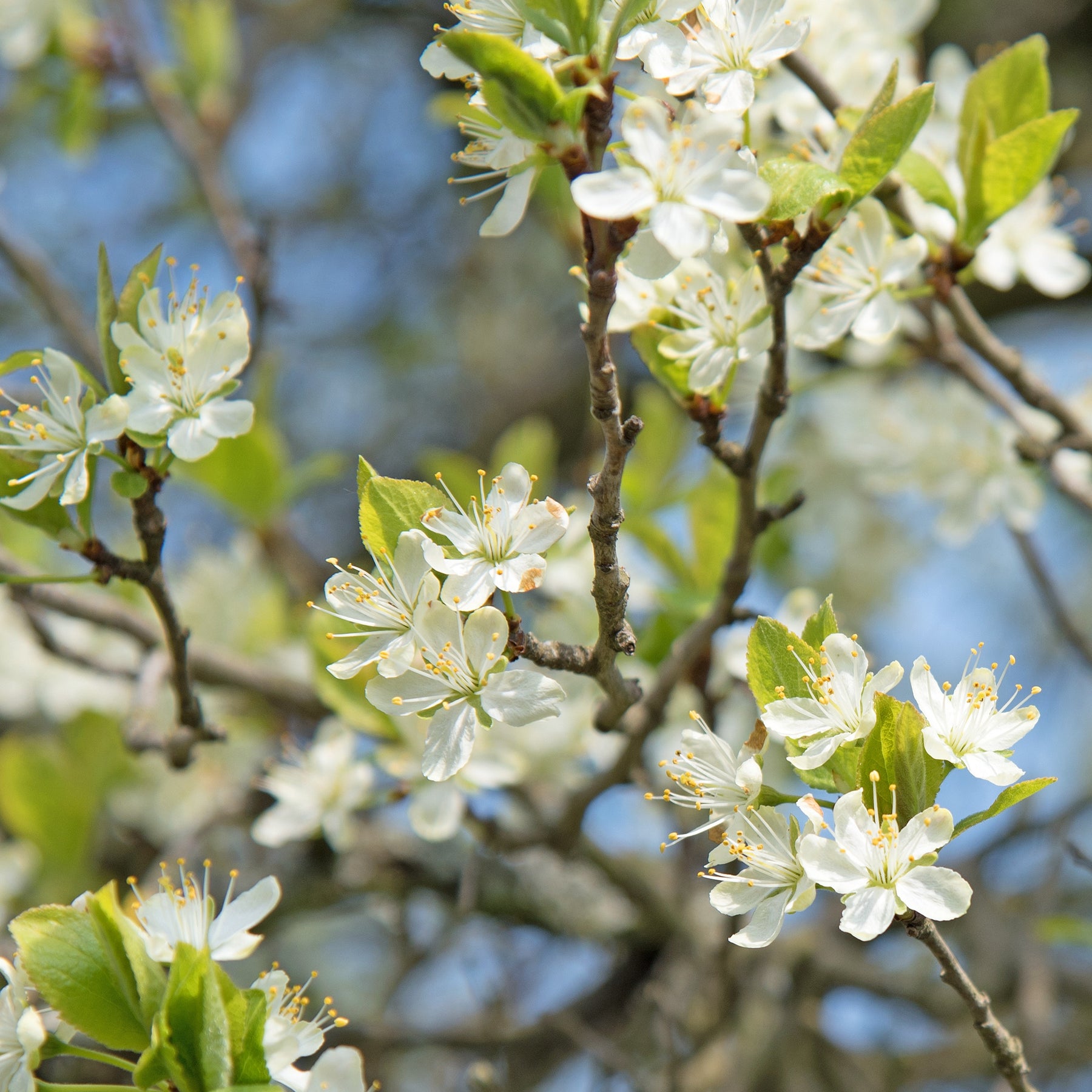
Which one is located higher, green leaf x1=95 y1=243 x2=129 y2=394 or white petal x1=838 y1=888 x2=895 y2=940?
green leaf x1=95 y1=243 x2=129 y2=394

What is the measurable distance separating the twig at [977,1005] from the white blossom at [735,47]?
74 centimetres

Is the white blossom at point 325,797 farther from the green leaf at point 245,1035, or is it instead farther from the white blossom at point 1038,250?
the white blossom at point 1038,250

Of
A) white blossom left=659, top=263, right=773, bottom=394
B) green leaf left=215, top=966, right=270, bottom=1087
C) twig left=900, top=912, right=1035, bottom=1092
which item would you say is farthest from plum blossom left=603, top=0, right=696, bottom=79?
green leaf left=215, top=966, right=270, bottom=1087

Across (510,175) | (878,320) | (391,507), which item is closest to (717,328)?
(878,320)

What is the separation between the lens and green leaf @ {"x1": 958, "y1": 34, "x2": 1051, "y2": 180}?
1.37 m

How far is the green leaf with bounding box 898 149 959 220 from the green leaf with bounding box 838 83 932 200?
0.24m

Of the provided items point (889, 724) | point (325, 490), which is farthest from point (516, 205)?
point (325, 490)

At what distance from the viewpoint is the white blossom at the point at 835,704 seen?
3.16 feet

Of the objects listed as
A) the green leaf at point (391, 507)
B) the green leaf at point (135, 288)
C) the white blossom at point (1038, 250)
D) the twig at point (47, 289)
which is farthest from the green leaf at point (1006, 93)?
the twig at point (47, 289)

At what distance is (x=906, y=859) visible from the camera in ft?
3.03

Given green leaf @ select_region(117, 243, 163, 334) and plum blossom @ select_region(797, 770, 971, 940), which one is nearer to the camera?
plum blossom @ select_region(797, 770, 971, 940)

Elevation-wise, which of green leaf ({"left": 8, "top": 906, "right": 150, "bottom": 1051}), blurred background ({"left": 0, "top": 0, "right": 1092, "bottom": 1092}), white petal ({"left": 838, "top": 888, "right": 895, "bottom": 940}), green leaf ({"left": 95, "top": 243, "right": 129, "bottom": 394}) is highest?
green leaf ({"left": 95, "top": 243, "right": 129, "bottom": 394})

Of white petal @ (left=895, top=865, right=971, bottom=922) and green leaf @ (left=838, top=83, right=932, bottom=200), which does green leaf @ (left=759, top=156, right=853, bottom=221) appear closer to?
green leaf @ (left=838, top=83, right=932, bottom=200)

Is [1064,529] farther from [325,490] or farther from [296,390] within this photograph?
[296,390]
